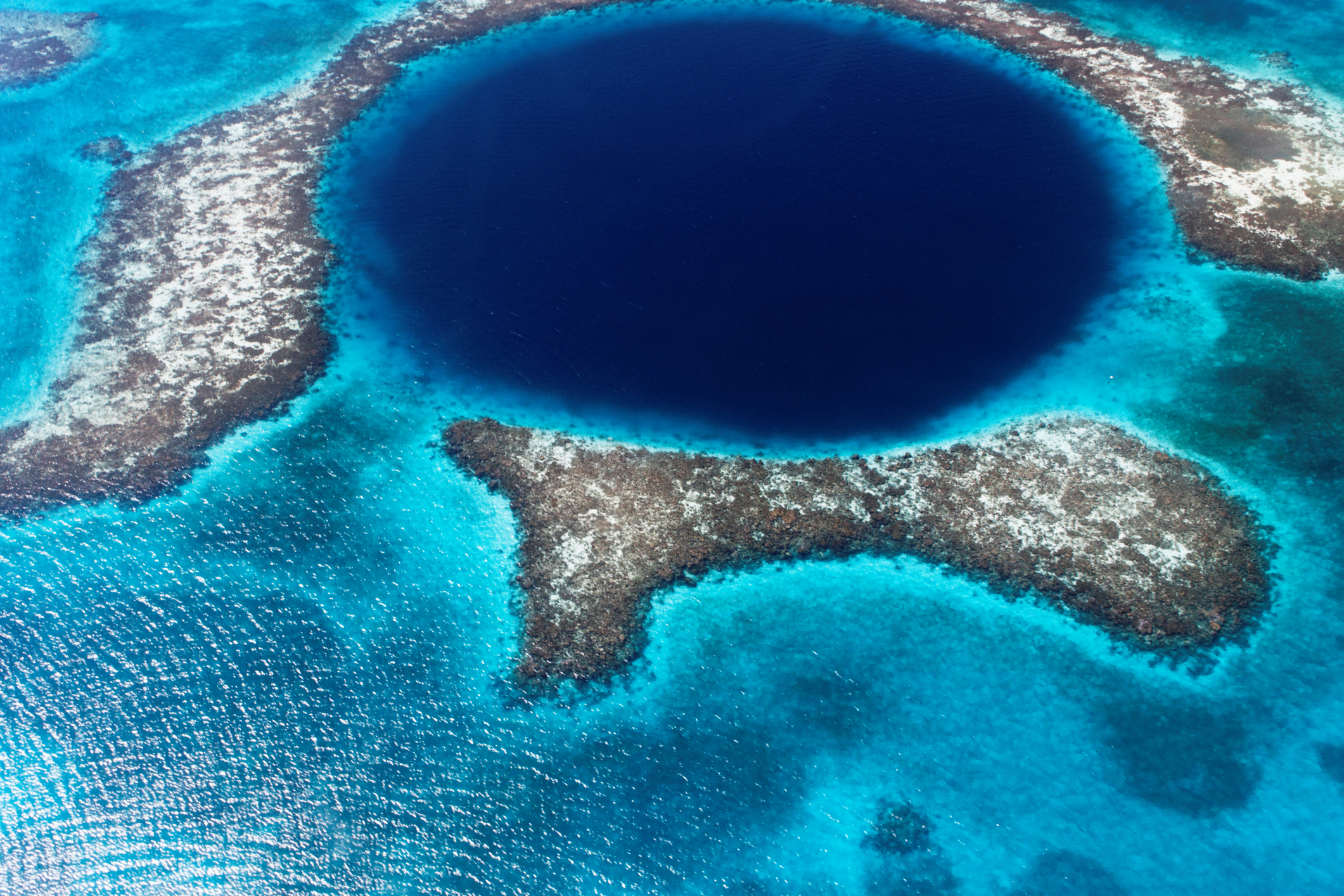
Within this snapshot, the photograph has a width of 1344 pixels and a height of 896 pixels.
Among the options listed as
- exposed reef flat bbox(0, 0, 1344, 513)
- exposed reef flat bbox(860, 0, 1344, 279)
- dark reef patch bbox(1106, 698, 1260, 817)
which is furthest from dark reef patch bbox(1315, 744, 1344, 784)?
exposed reef flat bbox(0, 0, 1344, 513)

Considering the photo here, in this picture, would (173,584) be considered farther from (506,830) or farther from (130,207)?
(130,207)

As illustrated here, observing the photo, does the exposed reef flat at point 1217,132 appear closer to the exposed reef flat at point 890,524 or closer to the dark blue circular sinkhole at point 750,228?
the dark blue circular sinkhole at point 750,228

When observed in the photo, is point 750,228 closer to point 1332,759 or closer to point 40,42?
point 1332,759

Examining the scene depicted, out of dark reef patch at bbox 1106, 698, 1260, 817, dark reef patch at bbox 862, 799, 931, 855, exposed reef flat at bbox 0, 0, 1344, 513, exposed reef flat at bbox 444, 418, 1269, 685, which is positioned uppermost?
exposed reef flat at bbox 0, 0, 1344, 513

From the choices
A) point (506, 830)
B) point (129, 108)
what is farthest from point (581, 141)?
point (506, 830)

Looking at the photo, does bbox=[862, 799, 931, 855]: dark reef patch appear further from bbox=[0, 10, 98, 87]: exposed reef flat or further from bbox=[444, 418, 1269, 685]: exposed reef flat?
bbox=[0, 10, 98, 87]: exposed reef flat

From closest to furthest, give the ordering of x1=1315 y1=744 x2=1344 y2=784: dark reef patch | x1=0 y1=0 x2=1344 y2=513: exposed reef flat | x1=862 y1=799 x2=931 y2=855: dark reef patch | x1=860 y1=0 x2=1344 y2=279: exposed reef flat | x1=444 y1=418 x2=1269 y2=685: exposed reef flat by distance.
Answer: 1. x1=862 y1=799 x2=931 y2=855: dark reef patch
2. x1=1315 y1=744 x2=1344 y2=784: dark reef patch
3. x1=444 y1=418 x2=1269 y2=685: exposed reef flat
4. x1=0 y1=0 x2=1344 y2=513: exposed reef flat
5. x1=860 y1=0 x2=1344 y2=279: exposed reef flat
